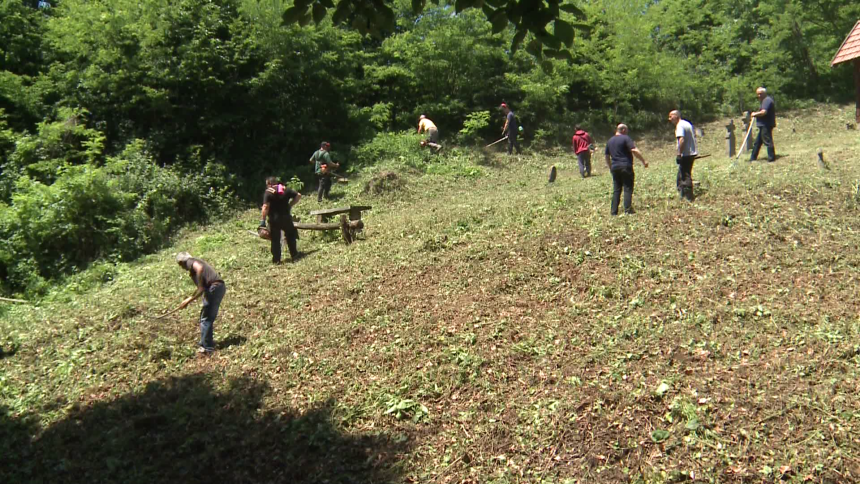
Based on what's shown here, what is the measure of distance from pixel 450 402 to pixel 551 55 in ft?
11.9

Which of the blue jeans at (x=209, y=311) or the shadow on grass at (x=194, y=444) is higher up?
the blue jeans at (x=209, y=311)

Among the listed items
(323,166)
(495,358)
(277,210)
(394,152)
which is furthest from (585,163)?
(495,358)

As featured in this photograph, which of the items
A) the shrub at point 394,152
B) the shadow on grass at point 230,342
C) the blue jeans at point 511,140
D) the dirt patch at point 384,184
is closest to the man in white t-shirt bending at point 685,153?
the shadow on grass at point 230,342

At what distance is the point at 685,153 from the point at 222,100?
1493cm

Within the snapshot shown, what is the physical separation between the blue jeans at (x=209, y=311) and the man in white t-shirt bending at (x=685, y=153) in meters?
7.92

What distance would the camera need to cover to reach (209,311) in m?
7.86

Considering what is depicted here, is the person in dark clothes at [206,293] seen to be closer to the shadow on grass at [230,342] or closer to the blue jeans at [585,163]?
the shadow on grass at [230,342]

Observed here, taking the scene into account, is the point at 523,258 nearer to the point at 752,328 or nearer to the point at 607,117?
the point at 752,328

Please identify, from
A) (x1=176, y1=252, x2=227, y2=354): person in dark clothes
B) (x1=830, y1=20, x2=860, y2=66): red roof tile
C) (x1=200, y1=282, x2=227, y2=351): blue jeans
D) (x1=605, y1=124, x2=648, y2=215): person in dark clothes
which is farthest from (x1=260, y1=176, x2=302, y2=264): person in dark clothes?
(x1=830, y1=20, x2=860, y2=66): red roof tile

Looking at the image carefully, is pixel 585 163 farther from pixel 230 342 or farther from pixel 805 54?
pixel 805 54

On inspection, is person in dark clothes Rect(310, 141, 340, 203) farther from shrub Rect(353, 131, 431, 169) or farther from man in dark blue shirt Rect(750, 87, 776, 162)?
man in dark blue shirt Rect(750, 87, 776, 162)

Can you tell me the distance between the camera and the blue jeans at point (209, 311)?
308 inches

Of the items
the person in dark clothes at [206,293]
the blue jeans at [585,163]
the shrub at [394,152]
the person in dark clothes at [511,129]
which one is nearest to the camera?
the person in dark clothes at [206,293]

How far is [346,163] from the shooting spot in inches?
766
